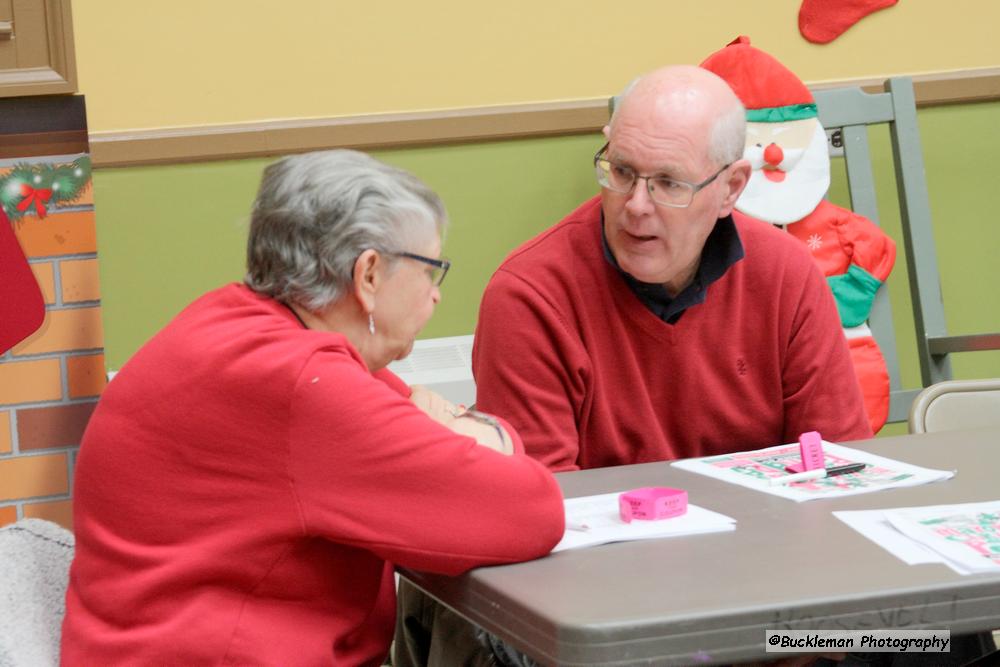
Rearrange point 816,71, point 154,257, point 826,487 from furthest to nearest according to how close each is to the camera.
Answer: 1. point 816,71
2. point 154,257
3. point 826,487

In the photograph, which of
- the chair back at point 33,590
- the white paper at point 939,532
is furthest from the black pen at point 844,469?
the chair back at point 33,590

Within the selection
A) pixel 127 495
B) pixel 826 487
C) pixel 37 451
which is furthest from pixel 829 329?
pixel 37 451

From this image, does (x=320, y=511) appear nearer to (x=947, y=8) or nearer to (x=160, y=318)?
(x=160, y=318)

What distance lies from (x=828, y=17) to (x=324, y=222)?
86.2 inches

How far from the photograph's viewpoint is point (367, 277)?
1.38 m

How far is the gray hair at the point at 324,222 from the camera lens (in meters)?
1.35

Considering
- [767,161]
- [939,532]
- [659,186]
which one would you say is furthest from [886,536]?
[767,161]

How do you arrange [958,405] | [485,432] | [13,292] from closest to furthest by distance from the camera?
[485,432] → [958,405] → [13,292]

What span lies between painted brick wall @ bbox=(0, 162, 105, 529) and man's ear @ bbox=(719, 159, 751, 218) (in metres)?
1.51

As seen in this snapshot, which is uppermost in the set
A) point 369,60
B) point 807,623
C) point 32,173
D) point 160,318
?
point 369,60

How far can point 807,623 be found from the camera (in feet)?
3.47

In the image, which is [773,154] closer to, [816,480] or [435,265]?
[816,480]

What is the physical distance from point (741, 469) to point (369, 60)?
1674 mm

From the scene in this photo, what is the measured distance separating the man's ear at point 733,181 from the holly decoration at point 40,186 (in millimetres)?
1525
